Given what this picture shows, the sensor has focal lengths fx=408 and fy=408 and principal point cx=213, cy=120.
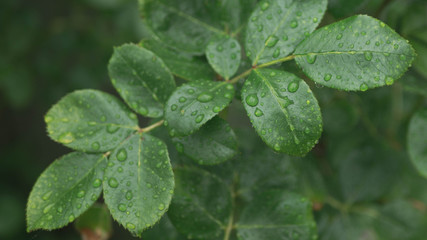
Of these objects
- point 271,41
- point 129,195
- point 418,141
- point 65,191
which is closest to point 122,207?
point 129,195

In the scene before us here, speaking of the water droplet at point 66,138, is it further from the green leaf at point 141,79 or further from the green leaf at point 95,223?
the green leaf at point 95,223

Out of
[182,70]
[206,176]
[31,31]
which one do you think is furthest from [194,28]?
[31,31]

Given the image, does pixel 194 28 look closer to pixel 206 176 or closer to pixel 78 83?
pixel 206 176

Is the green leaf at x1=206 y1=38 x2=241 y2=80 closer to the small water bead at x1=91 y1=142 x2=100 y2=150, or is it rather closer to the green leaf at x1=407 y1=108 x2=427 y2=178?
the small water bead at x1=91 y1=142 x2=100 y2=150

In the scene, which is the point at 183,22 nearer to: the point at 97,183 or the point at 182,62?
the point at 182,62

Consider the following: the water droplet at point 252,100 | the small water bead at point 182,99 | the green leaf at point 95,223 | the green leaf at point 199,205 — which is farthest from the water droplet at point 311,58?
the green leaf at point 95,223

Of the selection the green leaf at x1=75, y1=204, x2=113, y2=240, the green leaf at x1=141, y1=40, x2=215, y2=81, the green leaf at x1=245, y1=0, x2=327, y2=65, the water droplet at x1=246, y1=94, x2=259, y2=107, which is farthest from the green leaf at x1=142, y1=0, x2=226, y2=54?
the green leaf at x1=75, y1=204, x2=113, y2=240
